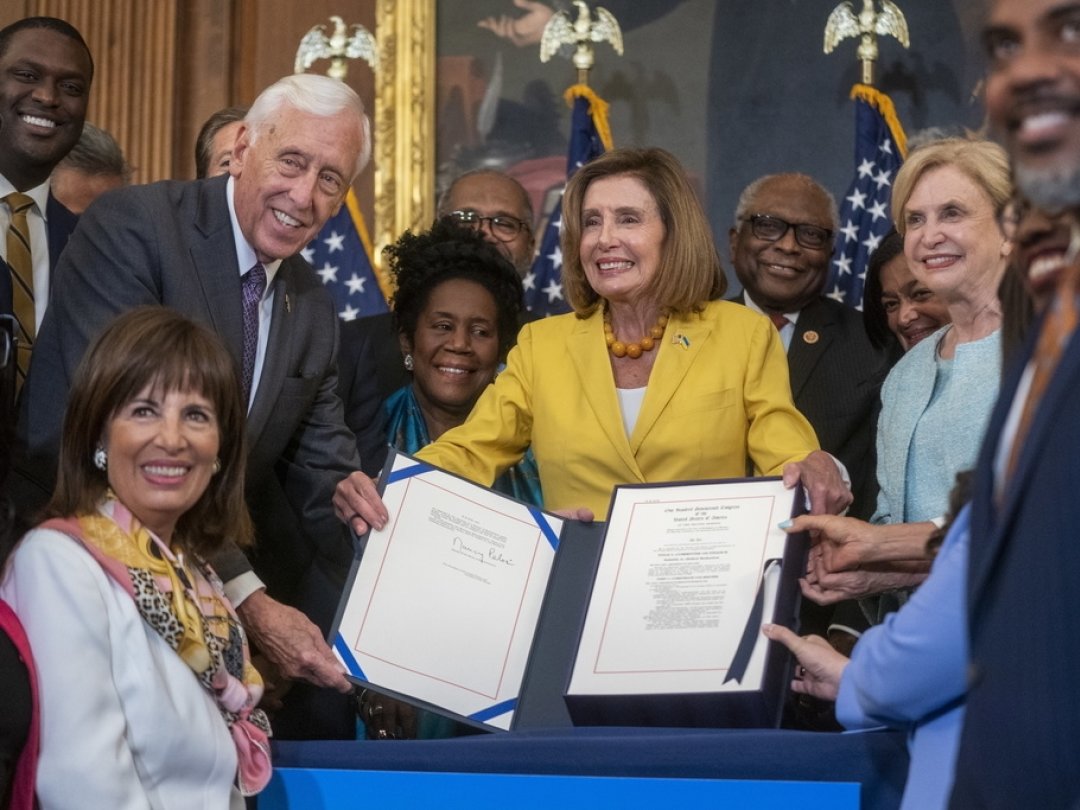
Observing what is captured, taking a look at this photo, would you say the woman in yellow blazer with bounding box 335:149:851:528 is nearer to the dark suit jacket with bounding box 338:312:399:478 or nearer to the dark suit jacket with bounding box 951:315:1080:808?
the dark suit jacket with bounding box 338:312:399:478

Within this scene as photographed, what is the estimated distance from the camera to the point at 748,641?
3.01 m

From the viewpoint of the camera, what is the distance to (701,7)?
7.25 meters

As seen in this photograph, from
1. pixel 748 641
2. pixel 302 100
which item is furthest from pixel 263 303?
pixel 748 641

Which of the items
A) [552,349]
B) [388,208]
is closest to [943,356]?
[552,349]

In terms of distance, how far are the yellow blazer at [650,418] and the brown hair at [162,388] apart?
734mm

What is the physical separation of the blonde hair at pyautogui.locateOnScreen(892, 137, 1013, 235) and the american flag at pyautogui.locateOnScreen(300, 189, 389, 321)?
325 centimetres

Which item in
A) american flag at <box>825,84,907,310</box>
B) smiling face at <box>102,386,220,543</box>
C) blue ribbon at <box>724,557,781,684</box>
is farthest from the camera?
american flag at <box>825,84,907,310</box>

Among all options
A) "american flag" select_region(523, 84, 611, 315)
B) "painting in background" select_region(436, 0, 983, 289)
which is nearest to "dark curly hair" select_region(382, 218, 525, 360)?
"american flag" select_region(523, 84, 611, 315)

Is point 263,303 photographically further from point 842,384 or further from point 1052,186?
point 1052,186

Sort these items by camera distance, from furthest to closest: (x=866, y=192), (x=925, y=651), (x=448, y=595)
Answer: (x=866, y=192) < (x=448, y=595) < (x=925, y=651)

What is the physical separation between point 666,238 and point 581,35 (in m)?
3.40

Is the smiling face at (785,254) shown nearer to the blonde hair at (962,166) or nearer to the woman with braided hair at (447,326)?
the woman with braided hair at (447,326)

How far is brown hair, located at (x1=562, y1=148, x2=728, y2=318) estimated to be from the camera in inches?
150

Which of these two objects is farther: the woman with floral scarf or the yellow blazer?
the yellow blazer
